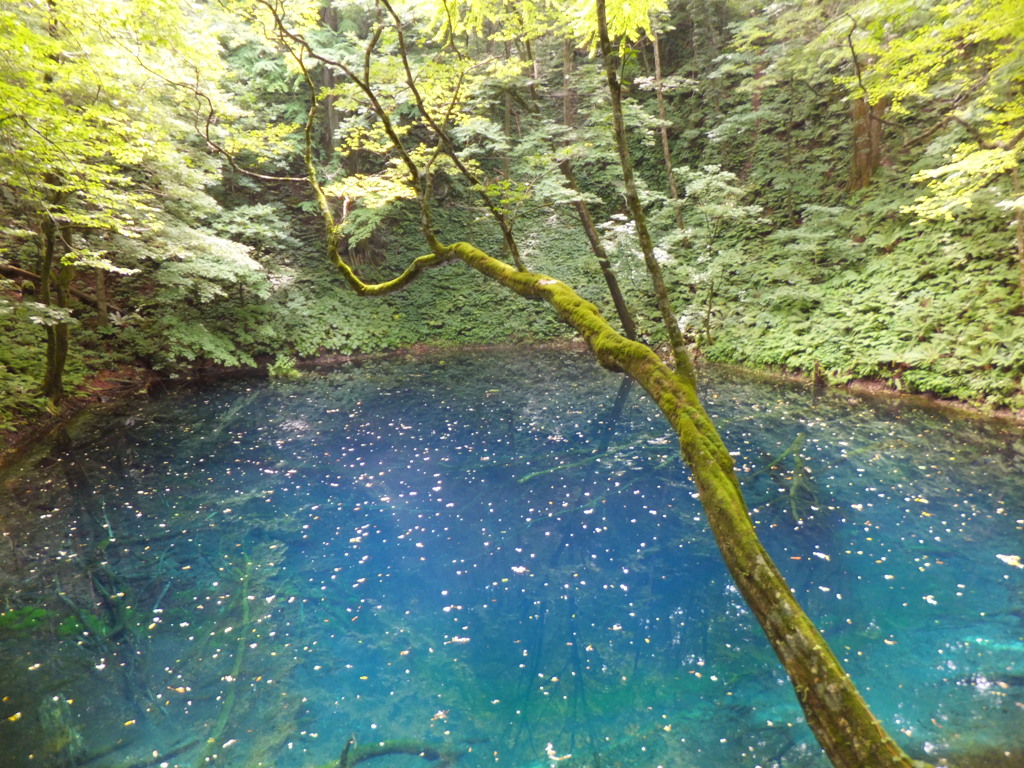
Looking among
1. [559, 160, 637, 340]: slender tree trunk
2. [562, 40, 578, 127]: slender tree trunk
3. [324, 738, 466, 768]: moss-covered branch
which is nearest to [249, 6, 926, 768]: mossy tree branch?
[324, 738, 466, 768]: moss-covered branch

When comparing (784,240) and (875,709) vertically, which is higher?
(784,240)

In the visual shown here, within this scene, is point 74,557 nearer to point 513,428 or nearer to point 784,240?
point 513,428

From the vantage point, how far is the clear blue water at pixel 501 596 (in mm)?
3123

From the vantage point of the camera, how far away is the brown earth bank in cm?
790

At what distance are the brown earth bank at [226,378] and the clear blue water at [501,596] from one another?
401 mm

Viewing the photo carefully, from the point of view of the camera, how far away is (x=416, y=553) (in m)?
5.14

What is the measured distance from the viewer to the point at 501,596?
4414 mm

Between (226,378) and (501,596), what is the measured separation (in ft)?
37.8

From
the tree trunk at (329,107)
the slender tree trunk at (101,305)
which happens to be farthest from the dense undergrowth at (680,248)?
the tree trunk at (329,107)

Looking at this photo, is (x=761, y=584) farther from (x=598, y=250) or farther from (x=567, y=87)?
(x=567, y=87)

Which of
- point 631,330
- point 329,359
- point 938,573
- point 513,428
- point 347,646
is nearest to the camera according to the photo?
point 347,646

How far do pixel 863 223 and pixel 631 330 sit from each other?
5.15 meters

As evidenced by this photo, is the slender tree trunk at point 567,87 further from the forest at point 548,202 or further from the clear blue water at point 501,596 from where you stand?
the clear blue water at point 501,596

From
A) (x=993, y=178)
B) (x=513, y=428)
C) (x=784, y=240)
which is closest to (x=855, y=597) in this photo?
(x=513, y=428)
